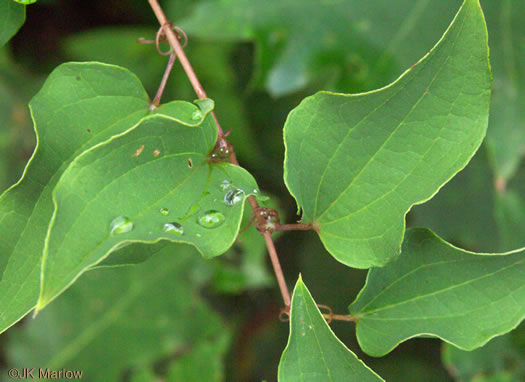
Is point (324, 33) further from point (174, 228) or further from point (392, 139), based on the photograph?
point (174, 228)

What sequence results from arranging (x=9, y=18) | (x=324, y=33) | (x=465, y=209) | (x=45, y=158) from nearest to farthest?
(x=45, y=158)
(x=9, y=18)
(x=324, y=33)
(x=465, y=209)

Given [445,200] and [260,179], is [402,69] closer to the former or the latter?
[445,200]

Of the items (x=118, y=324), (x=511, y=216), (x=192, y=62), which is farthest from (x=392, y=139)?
(x=192, y=62)

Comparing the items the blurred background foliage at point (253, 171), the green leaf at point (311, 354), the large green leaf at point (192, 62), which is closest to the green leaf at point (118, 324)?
the blurred background foliage at point (253, 171)

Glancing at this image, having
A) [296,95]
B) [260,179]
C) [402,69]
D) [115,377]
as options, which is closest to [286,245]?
[260,179]

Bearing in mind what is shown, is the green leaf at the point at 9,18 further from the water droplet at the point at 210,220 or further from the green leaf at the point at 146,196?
the water droplet at the point at 210,220

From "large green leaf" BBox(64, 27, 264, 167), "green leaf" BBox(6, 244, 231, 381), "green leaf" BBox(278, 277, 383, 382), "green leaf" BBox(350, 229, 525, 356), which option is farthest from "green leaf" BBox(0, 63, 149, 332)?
"large green leaf" BBox(64, 27, 264, 167)

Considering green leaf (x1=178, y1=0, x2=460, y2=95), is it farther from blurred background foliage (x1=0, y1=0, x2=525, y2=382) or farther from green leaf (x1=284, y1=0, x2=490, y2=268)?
green leaf (x1=284, y1=0, x2=490, y2=268)
